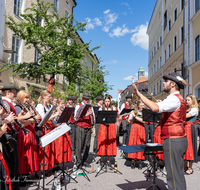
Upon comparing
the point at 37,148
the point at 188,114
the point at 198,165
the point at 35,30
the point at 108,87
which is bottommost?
the point at 198,165

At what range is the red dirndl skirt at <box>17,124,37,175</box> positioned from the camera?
14.3ft

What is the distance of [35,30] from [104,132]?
356 inches

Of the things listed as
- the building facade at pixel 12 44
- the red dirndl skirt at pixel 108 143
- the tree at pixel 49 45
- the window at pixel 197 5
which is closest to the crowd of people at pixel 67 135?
the red dirndl skirt at pixel 108 143

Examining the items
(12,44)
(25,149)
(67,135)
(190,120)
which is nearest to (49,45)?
(12,44)

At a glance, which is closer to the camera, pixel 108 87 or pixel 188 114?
pixel 188 114

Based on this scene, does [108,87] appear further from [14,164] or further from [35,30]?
[14,164]

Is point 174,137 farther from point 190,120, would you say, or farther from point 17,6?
point 17,6

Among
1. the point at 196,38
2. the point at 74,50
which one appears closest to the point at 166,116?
the point at 74,50

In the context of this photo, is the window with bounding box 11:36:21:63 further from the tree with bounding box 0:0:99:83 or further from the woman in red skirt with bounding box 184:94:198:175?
the woman in red skirt with bounding box 184:94:198:175

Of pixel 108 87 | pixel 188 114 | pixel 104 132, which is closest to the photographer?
pixel 188 114

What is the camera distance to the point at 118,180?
4.87m

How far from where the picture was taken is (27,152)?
4473 mm

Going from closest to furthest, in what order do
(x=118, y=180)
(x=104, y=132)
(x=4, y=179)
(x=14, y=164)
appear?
(x=4, y=179), (x=14, y=164), (x=118, y=180), (x=104, y=132)

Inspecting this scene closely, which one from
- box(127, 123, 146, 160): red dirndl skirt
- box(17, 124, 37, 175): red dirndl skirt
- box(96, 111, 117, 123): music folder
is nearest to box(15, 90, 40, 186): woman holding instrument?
box(17, 124, 37, 175): red dirndl skirt
